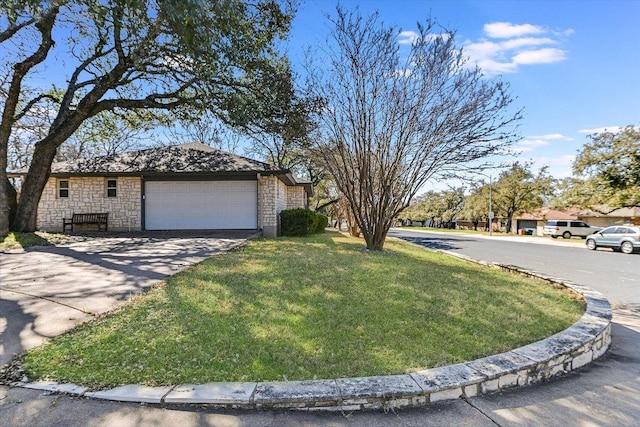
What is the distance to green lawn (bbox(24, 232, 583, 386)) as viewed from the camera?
2801 millimetres

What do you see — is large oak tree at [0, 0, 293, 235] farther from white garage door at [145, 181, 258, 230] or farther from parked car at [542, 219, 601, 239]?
parked car at [542, 219, 601, 239]

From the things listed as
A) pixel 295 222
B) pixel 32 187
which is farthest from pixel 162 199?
pixel 295 222

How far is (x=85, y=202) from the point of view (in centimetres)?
Answer: 1396

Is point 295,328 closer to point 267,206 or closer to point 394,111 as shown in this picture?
point 394,111

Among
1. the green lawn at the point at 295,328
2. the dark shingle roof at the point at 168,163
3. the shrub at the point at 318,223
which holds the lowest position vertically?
the green lawn at the point at 295,328

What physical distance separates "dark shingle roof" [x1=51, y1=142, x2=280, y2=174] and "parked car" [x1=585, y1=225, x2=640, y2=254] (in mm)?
16881

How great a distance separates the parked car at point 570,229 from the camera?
2781cm

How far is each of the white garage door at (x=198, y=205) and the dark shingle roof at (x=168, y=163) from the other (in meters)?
0.77

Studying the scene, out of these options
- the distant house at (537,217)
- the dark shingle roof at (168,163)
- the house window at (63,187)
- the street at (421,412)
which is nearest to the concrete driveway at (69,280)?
the street at (421,412)

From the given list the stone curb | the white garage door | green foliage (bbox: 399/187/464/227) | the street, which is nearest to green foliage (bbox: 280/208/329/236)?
the white garage door

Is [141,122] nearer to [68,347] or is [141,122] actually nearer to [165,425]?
[68,347]

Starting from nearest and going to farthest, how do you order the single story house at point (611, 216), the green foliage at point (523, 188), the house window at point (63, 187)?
the house window at point (63, 187)
the single story house at point (611, 216)
the green foliage at point (523, 188)

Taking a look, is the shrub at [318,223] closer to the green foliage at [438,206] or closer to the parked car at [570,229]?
the parked car at [570,229]

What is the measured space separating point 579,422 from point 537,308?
261cm
